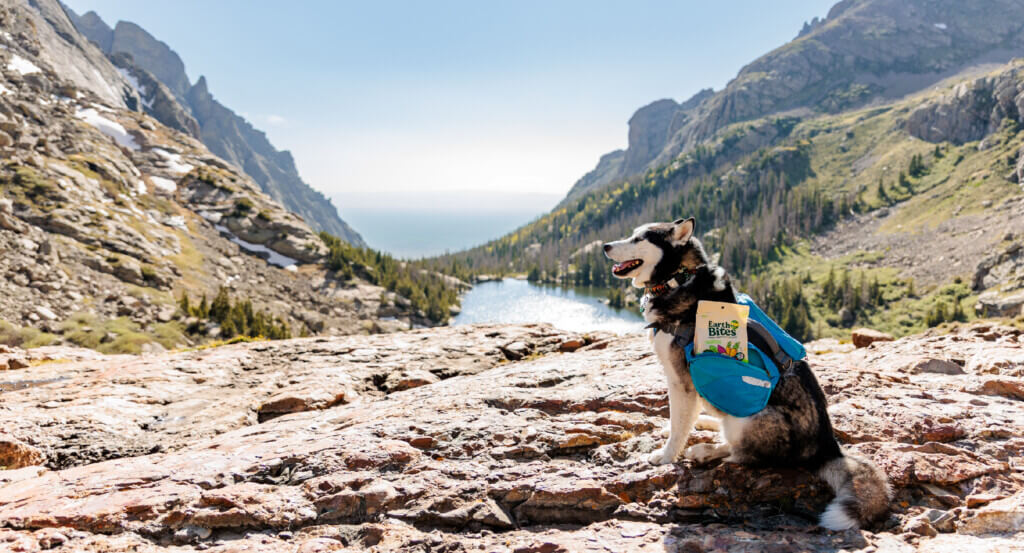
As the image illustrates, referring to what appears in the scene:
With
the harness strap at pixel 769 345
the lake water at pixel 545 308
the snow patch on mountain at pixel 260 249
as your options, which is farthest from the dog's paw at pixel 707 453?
the lake water at pixel 545 308

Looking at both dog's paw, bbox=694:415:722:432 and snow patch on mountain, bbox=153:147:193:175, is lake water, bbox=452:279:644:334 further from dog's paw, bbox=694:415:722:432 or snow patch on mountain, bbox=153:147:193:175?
dog's paw, bbox=694:415:722:432

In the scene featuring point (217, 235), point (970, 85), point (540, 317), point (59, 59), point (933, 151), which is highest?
point (970, 85)

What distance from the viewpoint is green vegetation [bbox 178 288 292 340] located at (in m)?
34.2

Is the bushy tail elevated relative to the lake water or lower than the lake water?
elevated

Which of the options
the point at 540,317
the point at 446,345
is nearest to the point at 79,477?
the point at 446,345

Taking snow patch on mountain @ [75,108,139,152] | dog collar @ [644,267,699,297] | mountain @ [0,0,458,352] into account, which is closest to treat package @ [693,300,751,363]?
dog collar @ [644,267,699,297]

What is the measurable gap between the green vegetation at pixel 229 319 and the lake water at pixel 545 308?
4083 cm

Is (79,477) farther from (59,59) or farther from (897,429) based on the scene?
(59,59)

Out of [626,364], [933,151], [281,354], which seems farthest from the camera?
[933,151]

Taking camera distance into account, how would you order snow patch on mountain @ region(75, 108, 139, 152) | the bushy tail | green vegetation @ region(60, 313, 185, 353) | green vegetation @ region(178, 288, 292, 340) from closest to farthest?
the bushy tail < green vegetation @ region(60, 313, 185, 353) < green vegetation @ region(178, 288, 292, 340) < snow patch on mountain @ region(75, 108, 139, 152)

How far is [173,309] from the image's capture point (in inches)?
1364

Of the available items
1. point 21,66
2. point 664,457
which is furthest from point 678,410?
point 21,66

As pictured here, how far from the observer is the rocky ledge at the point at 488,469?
3.62 meters

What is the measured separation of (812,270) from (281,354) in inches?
5812
